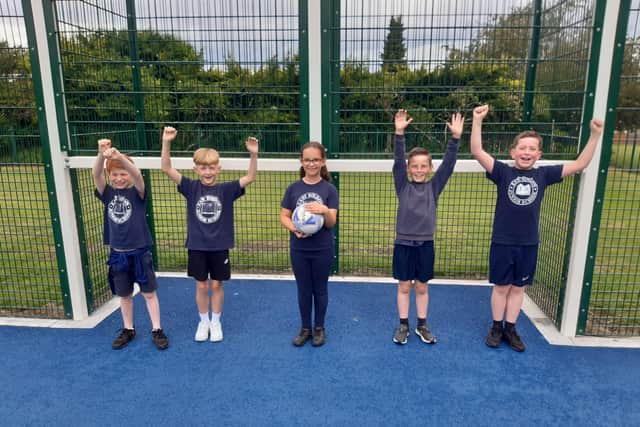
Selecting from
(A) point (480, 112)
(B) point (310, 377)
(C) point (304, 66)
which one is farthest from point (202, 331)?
(A) point (480, 112)

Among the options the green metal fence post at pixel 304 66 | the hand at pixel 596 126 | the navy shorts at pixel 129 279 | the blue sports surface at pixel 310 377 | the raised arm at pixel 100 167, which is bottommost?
the blue sports surface at pixel 310 377

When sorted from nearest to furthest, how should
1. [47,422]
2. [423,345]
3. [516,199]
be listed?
[47,422] → [516,199] → [423,345]

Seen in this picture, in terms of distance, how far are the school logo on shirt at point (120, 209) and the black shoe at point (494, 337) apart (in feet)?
9.45

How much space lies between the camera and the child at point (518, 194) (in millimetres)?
3111

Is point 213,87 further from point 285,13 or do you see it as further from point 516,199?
point 516,199

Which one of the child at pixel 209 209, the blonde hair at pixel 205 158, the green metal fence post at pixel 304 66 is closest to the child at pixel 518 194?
the green metal fence post at pixel 304 66

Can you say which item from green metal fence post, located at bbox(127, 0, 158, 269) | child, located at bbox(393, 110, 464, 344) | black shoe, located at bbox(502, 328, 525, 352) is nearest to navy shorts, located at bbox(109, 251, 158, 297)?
green metal fence post, located at bbox(127, 0, 158, 269)

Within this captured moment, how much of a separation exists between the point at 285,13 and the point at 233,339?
2.79 m

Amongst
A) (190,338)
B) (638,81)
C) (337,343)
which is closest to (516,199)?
(638,81)

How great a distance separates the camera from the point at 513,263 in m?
3.26

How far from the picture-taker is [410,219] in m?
3.26

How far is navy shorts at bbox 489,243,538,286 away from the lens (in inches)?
127

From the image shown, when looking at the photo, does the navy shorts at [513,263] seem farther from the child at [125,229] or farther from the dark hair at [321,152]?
the child at [125,229]

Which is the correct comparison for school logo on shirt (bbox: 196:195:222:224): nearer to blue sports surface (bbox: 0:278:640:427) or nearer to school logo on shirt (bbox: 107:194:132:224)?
school logo on shirt (bbox: 107:194:132:224)
